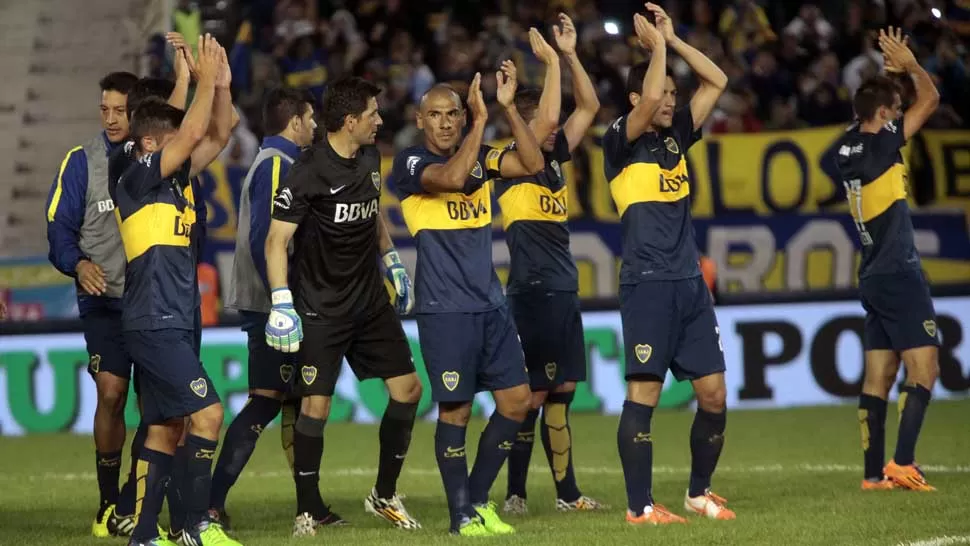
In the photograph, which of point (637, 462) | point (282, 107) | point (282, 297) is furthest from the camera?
point (282, 107)

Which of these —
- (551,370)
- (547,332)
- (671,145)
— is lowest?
(551,370)

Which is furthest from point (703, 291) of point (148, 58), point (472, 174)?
point (148, 58)

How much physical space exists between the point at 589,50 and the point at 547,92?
37.4ft

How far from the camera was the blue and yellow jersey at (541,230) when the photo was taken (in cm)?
919

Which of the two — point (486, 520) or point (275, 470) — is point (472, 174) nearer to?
point (486, 520)

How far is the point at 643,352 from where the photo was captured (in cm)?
837

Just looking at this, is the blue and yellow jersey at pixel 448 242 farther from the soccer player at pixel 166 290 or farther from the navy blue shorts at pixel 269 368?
the soccer player at pixel 166 290

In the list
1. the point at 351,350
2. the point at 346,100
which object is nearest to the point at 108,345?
the point at 351,350

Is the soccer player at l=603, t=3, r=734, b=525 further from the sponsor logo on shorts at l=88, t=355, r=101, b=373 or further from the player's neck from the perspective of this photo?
the sponsor logo on shorts at l=88, t=355, r=101, b=373

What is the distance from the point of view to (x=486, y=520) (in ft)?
26.9

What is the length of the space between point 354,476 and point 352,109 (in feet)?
12.2

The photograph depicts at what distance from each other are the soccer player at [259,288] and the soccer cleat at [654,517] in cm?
215

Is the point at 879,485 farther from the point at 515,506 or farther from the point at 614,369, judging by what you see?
the point at 614,369

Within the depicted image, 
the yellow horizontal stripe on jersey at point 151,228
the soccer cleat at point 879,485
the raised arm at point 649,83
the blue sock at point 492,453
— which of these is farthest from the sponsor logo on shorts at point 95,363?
the soccer cleat at point 879,485
